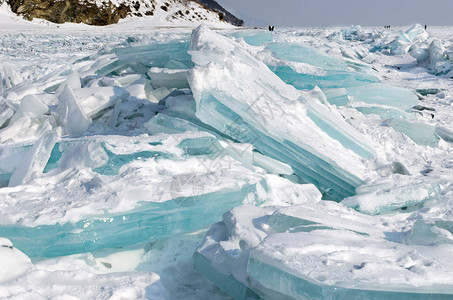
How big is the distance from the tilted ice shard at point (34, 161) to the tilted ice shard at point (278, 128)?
0.94 meters

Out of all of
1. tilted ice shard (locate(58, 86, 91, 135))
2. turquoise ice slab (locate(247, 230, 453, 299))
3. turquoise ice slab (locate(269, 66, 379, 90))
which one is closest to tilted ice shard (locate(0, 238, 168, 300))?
turquoise ice slab (locate(247, 230, 453, 299))

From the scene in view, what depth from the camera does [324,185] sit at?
2664 mm

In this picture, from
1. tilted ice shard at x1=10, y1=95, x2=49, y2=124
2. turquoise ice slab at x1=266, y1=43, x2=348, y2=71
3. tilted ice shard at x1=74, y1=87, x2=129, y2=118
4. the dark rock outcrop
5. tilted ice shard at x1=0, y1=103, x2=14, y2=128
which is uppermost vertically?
turquoise ice slab at x1=266, y1=43, x2=348, y2=71

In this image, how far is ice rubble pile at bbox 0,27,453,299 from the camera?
135cm

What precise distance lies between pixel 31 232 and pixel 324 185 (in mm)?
1736

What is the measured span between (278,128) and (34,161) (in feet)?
4.95

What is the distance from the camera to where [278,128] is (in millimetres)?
2713

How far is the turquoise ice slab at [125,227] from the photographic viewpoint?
5.81 feet

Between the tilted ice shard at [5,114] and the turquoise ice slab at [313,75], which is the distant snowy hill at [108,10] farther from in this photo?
the tilted ice shard at [5,114]

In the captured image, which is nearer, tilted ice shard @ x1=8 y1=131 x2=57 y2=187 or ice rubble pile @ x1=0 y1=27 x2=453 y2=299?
ice rubble pile @ x1=0 y1=27 x2=453 y2=299

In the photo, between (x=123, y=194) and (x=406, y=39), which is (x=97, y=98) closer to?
(x=123, y=194)

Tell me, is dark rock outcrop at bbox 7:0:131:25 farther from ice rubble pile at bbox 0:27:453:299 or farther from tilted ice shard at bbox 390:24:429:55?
ice rubble pile at bbox 0:27:453:299

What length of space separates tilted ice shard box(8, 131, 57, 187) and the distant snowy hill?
2382 centimetres

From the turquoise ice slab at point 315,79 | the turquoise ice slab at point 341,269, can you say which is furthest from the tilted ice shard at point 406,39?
the turquoise ice slab at point 341,269
